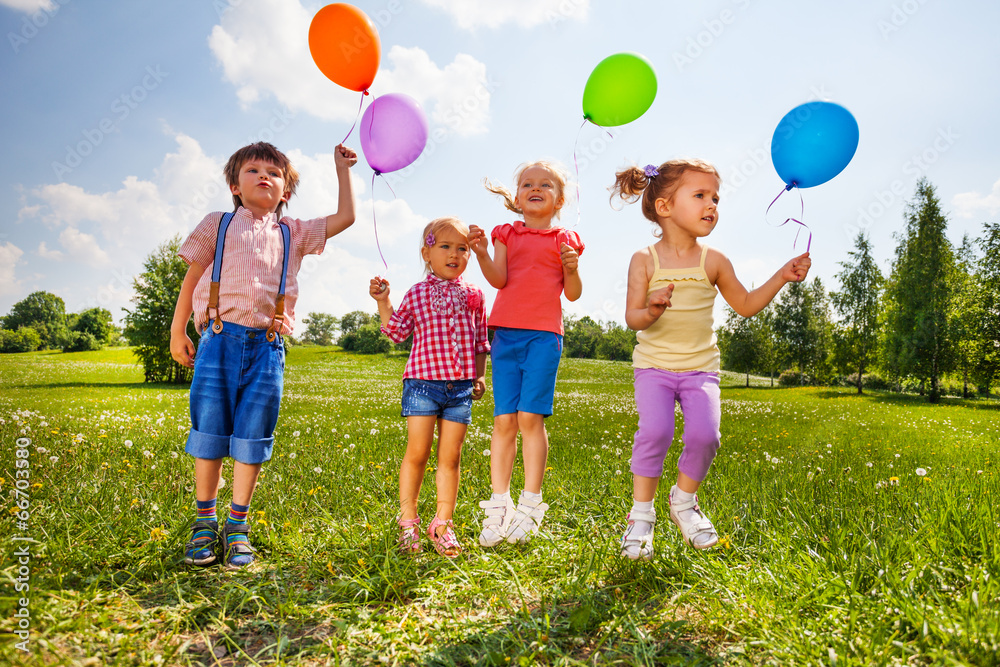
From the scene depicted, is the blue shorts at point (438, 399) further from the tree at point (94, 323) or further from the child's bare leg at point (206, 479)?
the tree at point (94, 323)

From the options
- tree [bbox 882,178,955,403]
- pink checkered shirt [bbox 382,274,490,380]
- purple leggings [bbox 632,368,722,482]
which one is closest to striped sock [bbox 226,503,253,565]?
pink checkered shirt [bbox 382,274,490,380]

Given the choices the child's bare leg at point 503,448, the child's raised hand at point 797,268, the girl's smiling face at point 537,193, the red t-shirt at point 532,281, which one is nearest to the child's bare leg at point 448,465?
the child's bare leg at point 503,448

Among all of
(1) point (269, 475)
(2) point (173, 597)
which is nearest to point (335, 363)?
A: (1) point (269, 475)

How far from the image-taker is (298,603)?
100 inches

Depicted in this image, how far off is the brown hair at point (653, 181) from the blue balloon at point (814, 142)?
41 cm

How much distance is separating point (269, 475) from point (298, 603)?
2237mm

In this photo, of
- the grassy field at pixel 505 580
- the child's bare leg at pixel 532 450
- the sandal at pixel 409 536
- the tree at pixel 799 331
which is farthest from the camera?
the tree at pixel 799 331

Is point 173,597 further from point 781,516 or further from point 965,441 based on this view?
point 965,441

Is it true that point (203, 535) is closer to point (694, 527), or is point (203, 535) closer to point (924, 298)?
point (694, 527)

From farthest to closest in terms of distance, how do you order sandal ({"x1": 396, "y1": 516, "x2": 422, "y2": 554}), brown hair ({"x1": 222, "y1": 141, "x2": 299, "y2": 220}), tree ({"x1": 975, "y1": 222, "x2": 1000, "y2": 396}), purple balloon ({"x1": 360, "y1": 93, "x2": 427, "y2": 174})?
tree ({"x1": 975, "y1": 222, "x2": 1000, "y2": 396}) → purple balloon ({"x1": 360, "y1": 93, "x2": 427, "y2": 174}) → brown hair ({"x1": 222, "y1": 141, "x2": 299, "y2": 220}) → sandal ({"x1": 396, "y1": 516, "x2": 422, "y2": 554})

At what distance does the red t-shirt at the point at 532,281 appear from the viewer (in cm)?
344

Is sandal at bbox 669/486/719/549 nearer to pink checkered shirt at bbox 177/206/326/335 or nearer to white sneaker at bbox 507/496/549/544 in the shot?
white sneaker at bbox 507/496/549/544

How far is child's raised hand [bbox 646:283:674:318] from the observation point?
287 centimetres

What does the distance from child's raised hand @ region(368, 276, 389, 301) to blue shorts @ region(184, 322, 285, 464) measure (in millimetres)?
658
